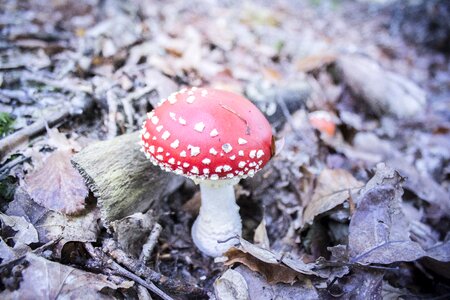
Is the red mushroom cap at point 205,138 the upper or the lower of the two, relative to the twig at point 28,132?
upper

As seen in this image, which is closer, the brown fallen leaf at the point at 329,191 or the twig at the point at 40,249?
the twig at the point at 40,249

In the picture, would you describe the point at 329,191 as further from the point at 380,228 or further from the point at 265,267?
Result: the point at 265,267

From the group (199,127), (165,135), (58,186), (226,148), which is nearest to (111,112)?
(58,186)

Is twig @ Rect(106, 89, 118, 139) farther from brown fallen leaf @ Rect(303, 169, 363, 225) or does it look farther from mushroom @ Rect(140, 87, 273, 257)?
brown fallen leaf @ Rect(303, 169, 363, 225)

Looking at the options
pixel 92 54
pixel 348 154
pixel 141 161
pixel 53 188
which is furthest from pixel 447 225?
pixel 92 54

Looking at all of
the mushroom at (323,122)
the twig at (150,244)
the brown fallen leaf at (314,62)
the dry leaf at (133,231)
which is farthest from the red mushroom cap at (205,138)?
the brown fallen leaf at (314,62)

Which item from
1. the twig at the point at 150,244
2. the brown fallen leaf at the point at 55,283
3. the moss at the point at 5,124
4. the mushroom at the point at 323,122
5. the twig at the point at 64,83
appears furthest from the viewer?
the mushroom at the point at 323,122

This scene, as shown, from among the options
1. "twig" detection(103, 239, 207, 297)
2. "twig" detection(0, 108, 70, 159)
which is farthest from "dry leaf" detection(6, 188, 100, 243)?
"twig" detection(0, 108, 70, 159)

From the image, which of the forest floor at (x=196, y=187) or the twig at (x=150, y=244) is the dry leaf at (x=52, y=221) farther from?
the twig at (x=150, y=244)
